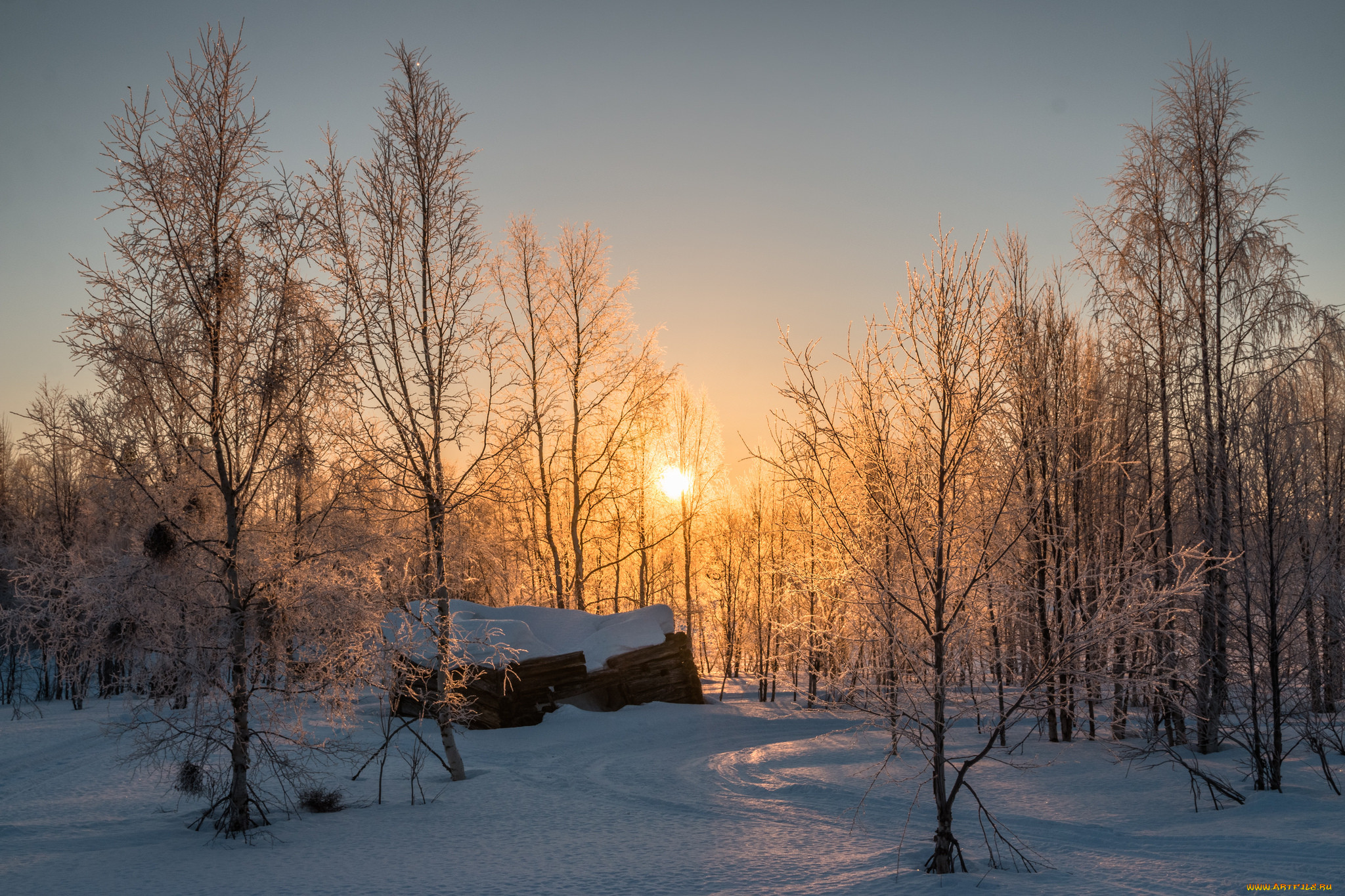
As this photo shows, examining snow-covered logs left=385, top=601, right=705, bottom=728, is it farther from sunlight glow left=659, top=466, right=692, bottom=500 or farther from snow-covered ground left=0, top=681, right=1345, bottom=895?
sunlight glow left=659, top=466, right=692, bottom=500

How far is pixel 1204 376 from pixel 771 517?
67.0 feet

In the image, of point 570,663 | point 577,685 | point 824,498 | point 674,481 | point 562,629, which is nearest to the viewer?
point 824,498

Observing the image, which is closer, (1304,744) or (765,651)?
(1304,744)

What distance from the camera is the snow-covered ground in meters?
6.84

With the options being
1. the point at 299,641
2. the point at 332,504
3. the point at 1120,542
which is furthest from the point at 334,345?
the point at 1120,542

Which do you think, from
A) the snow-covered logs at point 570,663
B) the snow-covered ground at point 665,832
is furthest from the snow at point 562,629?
the snow-covered ground at point 665,832

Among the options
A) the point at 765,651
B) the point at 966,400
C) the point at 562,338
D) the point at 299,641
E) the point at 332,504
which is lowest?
the point at 765,651

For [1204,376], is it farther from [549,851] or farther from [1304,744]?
[549,851]

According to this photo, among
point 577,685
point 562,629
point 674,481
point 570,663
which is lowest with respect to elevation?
point 577,685

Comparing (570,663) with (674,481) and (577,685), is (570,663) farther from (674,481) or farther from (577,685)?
(674,481)

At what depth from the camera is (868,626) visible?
23.4ft

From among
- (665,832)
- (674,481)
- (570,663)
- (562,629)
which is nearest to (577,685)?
(570,663)

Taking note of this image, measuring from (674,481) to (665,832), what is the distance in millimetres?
19750

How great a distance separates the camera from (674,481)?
28.2 m
